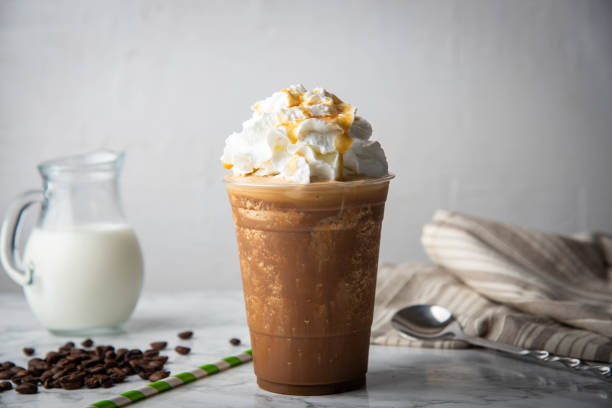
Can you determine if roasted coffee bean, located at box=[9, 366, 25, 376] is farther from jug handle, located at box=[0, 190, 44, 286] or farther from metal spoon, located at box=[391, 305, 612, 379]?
metal spoon, located at box=[391, 305, 612, 379]

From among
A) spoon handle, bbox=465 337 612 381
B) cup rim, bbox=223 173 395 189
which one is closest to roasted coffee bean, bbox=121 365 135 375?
cup rim, bbox=223 173 395 189

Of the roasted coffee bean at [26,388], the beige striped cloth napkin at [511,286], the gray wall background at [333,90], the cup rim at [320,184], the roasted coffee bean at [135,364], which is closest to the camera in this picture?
the cup rim at [320,184]

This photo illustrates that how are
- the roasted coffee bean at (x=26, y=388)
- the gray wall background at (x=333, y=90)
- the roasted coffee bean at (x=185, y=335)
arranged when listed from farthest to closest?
the gray wall background at (x=333, y=90) → the roasted coffee bean at (x=185, y=335) → the roasted coffee bean at (x=26, y=388)

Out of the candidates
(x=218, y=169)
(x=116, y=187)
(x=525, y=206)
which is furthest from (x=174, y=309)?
(x=525, y=206)

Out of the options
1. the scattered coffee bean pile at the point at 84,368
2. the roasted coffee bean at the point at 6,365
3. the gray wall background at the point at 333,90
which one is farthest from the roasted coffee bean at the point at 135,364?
the gray wall background at the point at 333,90

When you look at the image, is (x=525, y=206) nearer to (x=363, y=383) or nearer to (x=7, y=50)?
(x=363, y=383)

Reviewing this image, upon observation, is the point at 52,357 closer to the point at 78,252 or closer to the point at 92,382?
the point at 92,382

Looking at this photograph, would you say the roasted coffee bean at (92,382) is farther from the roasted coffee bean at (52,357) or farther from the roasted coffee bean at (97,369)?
the roasted coffee bean at (52,357)
